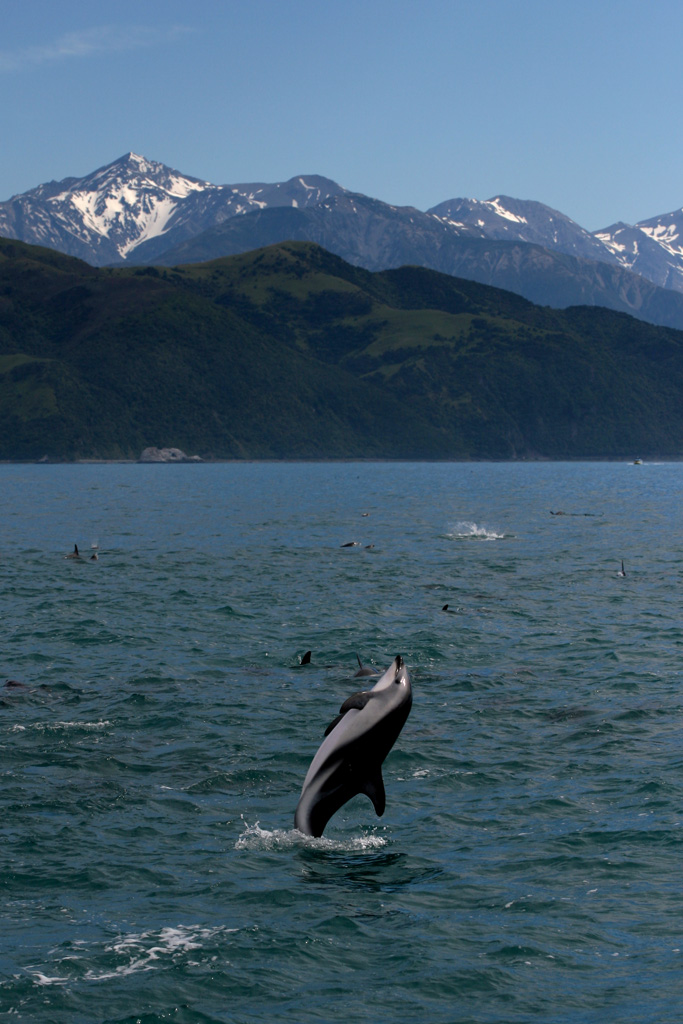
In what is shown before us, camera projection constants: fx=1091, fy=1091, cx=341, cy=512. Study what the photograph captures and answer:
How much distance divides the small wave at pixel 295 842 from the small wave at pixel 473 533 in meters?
55.7

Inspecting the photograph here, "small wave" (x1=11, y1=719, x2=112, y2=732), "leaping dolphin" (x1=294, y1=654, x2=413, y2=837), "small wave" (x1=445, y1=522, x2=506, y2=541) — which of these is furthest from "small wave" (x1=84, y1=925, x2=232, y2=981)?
"small wave" (x1=445, y1=522, x2=506, y2=541)

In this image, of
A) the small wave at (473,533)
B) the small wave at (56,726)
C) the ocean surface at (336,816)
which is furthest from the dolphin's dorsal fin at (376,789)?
the small wave at (473,533)

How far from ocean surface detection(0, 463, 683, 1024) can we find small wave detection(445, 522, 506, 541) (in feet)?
91.5

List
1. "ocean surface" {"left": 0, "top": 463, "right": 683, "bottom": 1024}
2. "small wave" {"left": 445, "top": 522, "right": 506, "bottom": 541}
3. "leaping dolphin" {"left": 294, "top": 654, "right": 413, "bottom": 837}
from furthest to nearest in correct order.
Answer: "small wave" {"left": 445, "top": 522, "right": 506, "bottom": 541}, "leaping dolphin" {"left": 294, "top": 654, "right": 413, "bottom": 837}, "ocean surface" {"left": 0, "top": 463, "right": 683, "bottom": 1024}

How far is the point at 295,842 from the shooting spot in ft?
55.0

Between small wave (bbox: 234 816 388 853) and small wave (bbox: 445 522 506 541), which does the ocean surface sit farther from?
small wave (bbox: 445 522 506 541)

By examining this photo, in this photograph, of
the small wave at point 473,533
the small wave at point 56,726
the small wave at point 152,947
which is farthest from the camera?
the small wave at point 473,533

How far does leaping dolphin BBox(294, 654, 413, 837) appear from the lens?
14586 millimetres

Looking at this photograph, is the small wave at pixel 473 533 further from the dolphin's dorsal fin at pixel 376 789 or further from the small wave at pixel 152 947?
the small wave at pixel 152 947

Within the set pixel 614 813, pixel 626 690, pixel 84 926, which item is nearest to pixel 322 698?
pixel 626 690

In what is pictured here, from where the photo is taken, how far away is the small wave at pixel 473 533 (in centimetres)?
Answer: 7338

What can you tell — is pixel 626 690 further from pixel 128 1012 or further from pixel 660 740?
pixel 128 1012

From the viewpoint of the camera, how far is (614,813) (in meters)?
18.2

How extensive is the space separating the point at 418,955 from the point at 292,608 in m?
28.4
